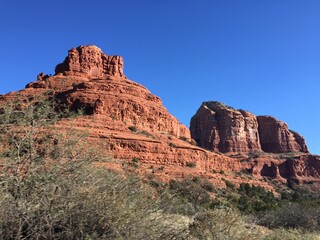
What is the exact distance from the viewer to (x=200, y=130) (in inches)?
4815

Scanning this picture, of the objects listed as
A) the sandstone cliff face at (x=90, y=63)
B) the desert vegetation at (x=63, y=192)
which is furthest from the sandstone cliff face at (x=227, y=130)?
the desert vegetation at (x=63, y=192)

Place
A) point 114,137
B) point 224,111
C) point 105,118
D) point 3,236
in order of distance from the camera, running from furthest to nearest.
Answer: point 224,111 < point 105,118 < point 114,137 < point 3,236

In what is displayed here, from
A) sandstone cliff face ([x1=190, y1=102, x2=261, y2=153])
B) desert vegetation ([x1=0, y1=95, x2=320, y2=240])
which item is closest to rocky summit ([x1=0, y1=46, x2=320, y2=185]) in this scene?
sandstone cliff face ([x1=190, y1=102, x2=261, y2=153])

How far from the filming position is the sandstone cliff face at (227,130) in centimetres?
11369

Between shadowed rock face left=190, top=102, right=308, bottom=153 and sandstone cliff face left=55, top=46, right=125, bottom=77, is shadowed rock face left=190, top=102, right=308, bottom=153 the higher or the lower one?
the lower one

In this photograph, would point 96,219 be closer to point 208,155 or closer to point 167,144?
point 167,144

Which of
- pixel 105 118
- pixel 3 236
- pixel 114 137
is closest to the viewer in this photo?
pixel 3 236

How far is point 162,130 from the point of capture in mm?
66438

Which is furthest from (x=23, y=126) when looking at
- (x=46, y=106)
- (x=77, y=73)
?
(x=77, y=73)

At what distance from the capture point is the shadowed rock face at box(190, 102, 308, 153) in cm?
11453

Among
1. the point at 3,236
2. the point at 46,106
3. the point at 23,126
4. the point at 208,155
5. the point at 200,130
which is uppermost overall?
the point at 200,130

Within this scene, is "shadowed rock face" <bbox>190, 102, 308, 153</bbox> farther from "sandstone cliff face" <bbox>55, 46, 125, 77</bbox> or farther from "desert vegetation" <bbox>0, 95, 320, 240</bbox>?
"desert vegetation" <bbox>0, 95, 320, 240</bbox>

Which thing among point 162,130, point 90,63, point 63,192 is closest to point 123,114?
point 162,130

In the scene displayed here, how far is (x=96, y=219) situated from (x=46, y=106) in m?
3.13
